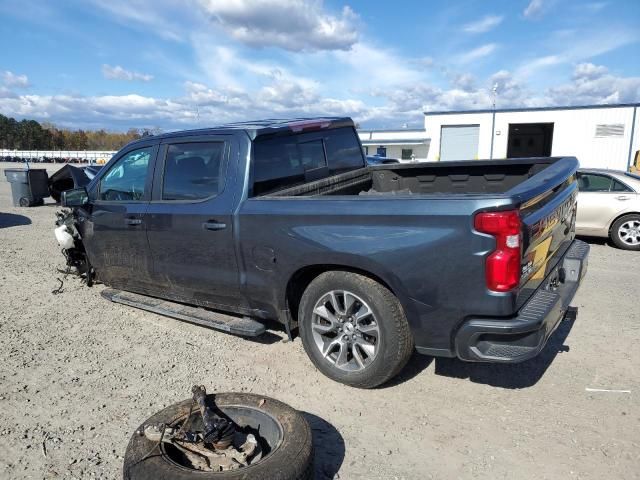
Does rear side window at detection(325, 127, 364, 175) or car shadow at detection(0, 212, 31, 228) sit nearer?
rear side window at detection(325, 127, 364, 175)

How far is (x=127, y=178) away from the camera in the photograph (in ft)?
15.5

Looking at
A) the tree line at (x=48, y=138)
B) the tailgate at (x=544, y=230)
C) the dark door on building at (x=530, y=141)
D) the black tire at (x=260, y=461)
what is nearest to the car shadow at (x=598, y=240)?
the tailgate at (x=544, y=230)

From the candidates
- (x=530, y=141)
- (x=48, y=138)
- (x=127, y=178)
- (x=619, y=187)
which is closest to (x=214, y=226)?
(x=127, y=178)

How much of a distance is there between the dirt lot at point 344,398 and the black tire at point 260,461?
36 centimetres

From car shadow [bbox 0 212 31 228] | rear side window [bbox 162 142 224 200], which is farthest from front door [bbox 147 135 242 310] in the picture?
car shadow [bbox 0 212 31 228]

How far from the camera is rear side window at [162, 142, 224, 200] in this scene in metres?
3.94

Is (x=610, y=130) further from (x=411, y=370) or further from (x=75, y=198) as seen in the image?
(x=75, y=198)

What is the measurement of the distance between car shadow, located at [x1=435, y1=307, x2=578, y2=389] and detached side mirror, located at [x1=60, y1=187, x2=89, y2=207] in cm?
390

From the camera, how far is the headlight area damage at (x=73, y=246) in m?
5.89

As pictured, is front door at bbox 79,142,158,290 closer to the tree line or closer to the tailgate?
the tailgate

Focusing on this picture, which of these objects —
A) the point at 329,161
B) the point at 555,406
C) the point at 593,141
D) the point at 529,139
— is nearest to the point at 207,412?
the point at 555,406

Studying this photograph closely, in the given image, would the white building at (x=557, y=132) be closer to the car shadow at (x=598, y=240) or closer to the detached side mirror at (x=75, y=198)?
the car shadow at (x=598, y=240)

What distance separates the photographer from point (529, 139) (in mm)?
36000

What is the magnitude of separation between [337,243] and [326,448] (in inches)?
50.2
